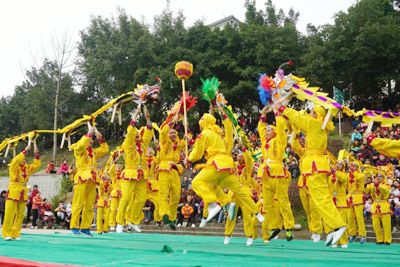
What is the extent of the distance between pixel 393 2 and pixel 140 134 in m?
22.3

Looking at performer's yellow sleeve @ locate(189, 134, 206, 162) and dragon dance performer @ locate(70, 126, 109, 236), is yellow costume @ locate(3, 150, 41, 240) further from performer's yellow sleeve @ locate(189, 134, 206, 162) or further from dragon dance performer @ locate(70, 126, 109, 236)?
performer's yellow sleeve @ locate(189, 134, 206, 162)

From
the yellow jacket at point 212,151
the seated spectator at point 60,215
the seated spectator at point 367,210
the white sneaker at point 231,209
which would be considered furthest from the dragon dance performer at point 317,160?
the seated spectator at point 60,215

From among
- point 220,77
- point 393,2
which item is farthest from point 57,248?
point 393,2

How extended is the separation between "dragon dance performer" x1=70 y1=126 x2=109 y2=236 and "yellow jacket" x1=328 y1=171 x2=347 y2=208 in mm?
5571

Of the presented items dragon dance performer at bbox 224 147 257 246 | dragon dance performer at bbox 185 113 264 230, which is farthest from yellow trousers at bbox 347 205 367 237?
dragon dance performer at bbox 185 113 264 230

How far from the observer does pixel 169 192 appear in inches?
444

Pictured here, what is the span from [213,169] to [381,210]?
6.32 m

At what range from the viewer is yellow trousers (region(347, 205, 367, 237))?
42.0 feet

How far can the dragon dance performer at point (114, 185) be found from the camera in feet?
47.3

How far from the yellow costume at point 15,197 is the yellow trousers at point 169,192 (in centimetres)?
288

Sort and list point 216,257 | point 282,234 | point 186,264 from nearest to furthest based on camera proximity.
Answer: point 186,264 → point 216,257 → point 282,234

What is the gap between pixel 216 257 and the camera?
659 cm

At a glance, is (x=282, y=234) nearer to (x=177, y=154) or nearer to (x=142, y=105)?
(x=177, y=154)

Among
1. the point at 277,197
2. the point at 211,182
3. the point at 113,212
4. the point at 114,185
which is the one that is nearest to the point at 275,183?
the point at 277,197
